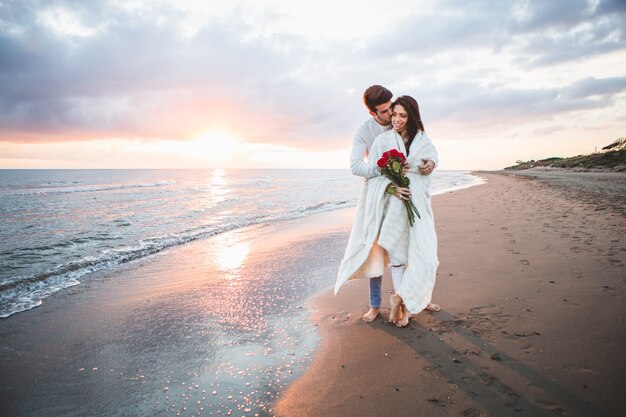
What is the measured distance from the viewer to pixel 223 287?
5.13 metres

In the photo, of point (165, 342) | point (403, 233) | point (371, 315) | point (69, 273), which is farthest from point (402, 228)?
point (69, 273)

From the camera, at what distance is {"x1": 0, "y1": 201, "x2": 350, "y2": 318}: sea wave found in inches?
191

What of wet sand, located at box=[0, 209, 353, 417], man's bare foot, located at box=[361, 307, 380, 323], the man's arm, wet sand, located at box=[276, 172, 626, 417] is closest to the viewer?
wet sand, located at box=[276, 172, 626, 417]

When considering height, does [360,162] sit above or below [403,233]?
above

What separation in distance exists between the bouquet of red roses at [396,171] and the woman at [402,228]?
0.05 metres

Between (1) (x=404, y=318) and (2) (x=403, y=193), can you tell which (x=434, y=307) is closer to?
(1) (x=404, y=318)

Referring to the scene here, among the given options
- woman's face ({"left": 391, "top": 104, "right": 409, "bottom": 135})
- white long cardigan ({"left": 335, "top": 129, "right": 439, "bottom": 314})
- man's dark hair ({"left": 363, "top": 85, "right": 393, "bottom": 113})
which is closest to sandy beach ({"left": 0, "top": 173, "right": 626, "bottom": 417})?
white long cardigan ({"left": 335, "top": 129, "right": 439, "bottom": 314})

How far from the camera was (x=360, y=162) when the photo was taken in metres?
3.38

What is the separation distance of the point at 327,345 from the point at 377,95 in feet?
8.36

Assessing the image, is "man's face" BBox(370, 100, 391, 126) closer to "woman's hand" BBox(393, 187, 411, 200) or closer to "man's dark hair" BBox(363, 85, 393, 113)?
"man's dark hair" BBox(363, 85, 393, 113)

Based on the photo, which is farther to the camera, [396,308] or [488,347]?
[396,308]

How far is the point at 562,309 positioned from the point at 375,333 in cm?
197

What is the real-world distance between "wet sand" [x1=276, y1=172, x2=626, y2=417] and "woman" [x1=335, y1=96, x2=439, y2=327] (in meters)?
0.44

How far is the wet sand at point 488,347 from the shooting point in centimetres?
216
